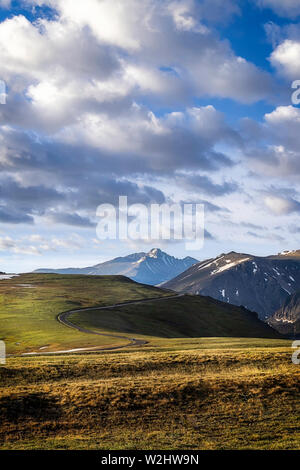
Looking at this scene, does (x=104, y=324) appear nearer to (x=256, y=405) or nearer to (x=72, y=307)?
(x=72, y=307)

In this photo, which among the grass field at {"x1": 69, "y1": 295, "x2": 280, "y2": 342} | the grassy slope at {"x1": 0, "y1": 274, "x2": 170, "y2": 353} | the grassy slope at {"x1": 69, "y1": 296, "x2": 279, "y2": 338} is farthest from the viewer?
the grassy slope at {"x1": 69, "y1": 296, "x2": 279, "y2": 338}

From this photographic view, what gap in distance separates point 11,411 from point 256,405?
20395mm

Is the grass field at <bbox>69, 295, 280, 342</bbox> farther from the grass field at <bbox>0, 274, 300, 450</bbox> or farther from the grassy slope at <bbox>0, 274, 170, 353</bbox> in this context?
the grass field at <bbox>0, 274, 300, 450</bbox>

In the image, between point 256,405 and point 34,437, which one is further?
point 256,405

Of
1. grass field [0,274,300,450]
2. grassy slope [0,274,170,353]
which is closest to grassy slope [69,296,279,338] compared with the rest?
grassy slope [0,274,170,353]

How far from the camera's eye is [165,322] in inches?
6476

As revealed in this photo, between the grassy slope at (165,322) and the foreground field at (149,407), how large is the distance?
258 feet

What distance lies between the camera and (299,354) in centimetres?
5653

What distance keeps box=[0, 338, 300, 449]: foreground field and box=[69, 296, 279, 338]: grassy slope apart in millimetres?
78565

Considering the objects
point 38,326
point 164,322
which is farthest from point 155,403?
point 164,322

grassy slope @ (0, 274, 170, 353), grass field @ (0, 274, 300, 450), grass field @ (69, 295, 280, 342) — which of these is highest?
grass field @ (0, 274, 300, 450)

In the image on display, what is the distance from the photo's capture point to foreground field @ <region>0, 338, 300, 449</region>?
26.7 metres

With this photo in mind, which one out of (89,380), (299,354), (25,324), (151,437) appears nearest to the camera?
(151,437)
